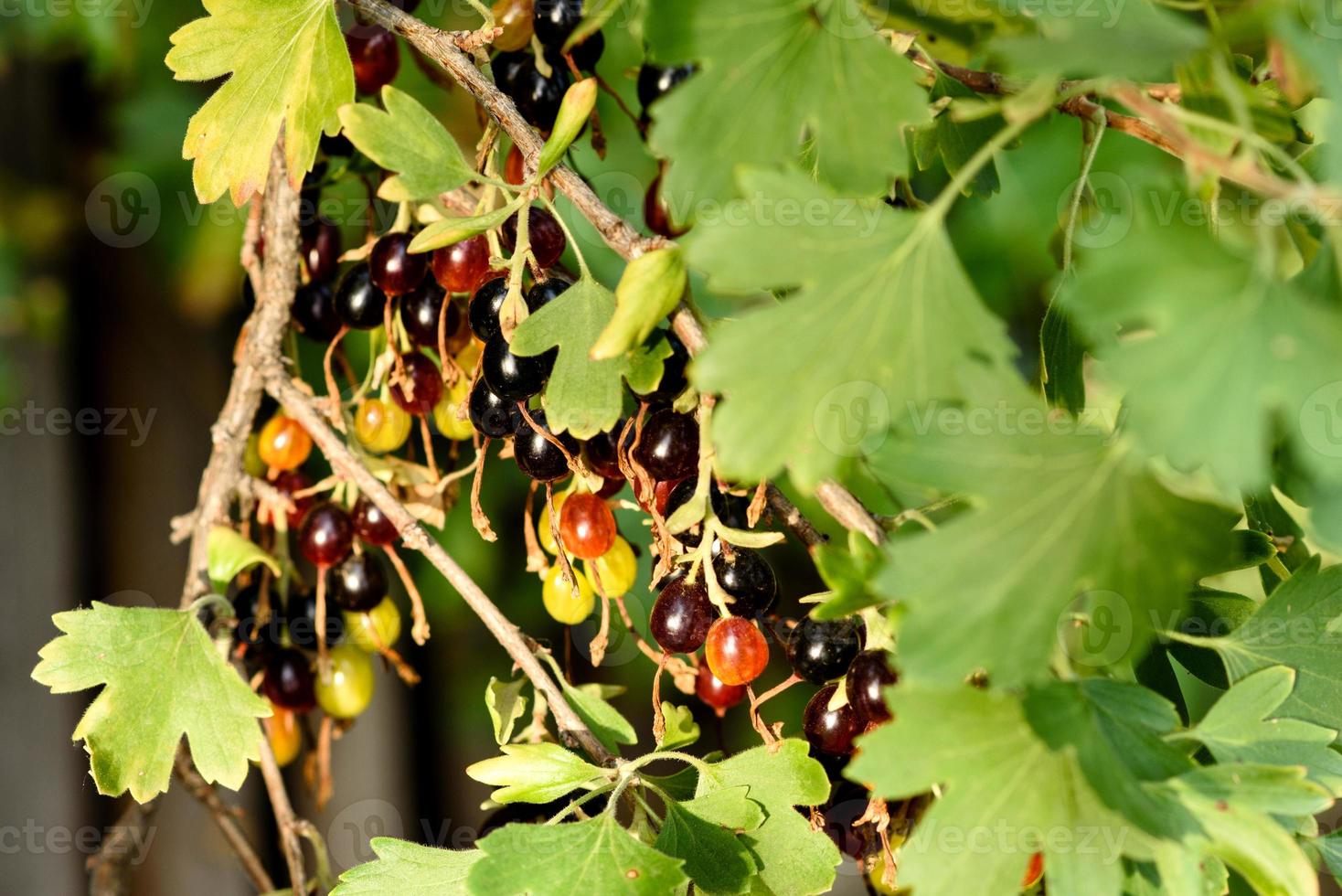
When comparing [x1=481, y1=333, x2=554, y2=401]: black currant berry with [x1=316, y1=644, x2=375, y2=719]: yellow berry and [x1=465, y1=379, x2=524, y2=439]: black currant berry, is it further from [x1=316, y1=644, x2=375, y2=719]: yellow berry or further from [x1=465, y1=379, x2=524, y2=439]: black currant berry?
[x1=316, y1=644, x2=375, y2=719]: yellow berry

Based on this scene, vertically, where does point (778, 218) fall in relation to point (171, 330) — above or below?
above

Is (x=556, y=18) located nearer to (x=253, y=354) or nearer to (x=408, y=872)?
(x=253, y=354)

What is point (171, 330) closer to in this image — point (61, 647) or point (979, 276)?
point (61, 647)

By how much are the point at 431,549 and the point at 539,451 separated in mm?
111

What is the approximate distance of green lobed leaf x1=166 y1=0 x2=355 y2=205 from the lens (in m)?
0.57

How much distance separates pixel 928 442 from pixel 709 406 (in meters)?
0.13

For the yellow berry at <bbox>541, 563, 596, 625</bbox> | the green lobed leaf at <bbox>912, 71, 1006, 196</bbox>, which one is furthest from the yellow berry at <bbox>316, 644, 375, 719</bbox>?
the green lobed leaf at <bbox>912, 71, 1006, 196</bbox>

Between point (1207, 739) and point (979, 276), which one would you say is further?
point (979, 276)

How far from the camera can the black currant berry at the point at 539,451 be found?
0.56m

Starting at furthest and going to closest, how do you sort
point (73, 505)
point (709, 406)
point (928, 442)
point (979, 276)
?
point (979, 276)
point (73, 505)
point (709, 406)
point (928, 442)

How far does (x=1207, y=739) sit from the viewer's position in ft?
1.54

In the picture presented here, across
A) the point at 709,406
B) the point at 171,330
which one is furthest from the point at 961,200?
the point at 171,330

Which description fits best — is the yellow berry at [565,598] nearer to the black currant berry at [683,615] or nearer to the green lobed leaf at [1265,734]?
the black currant berry at [683,615]

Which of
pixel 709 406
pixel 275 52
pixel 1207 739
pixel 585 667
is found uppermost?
pixel 275 52
